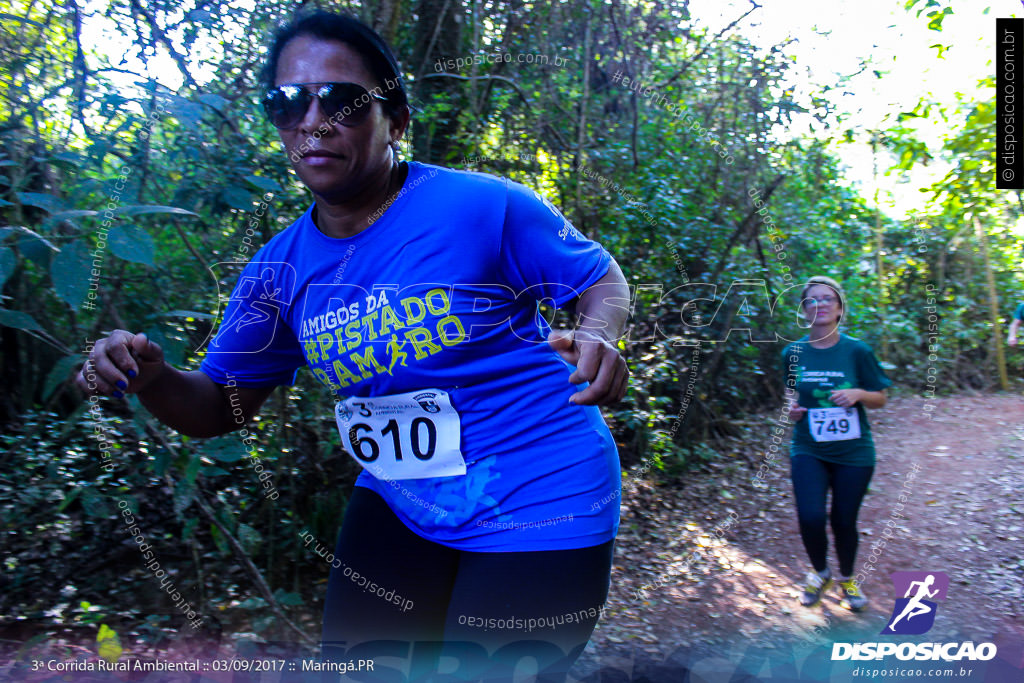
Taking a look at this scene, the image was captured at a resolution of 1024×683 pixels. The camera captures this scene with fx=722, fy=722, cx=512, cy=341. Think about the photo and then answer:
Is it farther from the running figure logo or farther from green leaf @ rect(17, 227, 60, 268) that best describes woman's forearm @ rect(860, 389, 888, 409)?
green leaf @ rect(17, 227, 60, 268)

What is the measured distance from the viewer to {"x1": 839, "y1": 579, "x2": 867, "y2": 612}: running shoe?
3926mm

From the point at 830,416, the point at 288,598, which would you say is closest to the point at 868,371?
the point at 830,416

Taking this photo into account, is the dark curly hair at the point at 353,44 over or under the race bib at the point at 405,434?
over

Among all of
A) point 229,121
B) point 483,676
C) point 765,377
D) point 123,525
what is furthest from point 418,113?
point 765,377

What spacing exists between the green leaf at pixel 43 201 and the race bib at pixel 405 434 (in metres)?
0.93

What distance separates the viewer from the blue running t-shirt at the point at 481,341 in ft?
4.64

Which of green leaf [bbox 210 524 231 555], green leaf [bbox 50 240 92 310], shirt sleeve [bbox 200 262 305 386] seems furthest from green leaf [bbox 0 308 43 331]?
green leaf [bbox 210 524 231 555]

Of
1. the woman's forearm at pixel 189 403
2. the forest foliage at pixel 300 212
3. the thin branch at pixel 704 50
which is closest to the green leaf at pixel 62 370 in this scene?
the forest foliage at pixel 300 212

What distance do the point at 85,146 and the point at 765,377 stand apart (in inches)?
214

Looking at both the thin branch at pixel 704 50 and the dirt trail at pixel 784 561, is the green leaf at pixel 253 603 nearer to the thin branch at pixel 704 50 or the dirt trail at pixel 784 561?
the dirt trail at pixel 784 561

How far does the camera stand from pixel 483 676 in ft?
4.62

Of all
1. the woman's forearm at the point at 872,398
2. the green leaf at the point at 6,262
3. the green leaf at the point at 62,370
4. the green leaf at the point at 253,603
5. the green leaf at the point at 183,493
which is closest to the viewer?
the green leaf at the point at 6,262

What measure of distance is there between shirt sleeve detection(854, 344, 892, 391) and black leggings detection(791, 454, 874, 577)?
0.40 m

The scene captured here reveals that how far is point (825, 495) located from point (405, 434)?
2825mm
